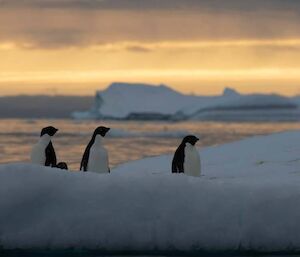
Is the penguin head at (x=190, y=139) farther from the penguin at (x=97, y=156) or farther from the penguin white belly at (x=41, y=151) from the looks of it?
the penguin white belly at (x=41, y=151)

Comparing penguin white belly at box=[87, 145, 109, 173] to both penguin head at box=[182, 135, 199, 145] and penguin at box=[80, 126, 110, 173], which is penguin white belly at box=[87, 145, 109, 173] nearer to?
penguin at box=[80, 126, 110, 173]

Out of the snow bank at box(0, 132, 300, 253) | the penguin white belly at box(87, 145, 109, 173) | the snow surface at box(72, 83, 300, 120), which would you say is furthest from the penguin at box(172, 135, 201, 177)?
the snow surface at box(72, 83, 300, 120)

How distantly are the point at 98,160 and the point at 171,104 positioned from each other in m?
64.6

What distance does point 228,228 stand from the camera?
6.18 meters

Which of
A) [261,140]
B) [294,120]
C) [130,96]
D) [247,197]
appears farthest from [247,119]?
[247,197]

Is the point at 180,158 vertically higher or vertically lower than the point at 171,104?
lower

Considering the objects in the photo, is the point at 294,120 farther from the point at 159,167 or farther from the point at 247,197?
the point at 247,197

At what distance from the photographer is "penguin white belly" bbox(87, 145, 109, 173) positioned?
378 inches

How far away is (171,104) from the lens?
7412 cm

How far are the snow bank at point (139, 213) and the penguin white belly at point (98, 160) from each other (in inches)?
123

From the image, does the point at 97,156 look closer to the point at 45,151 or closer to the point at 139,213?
the point at 45,151

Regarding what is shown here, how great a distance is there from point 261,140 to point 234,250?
8.74 metres

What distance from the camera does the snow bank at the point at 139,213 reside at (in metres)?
6.09

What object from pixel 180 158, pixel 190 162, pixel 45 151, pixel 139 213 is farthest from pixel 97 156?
pixel 139 213
